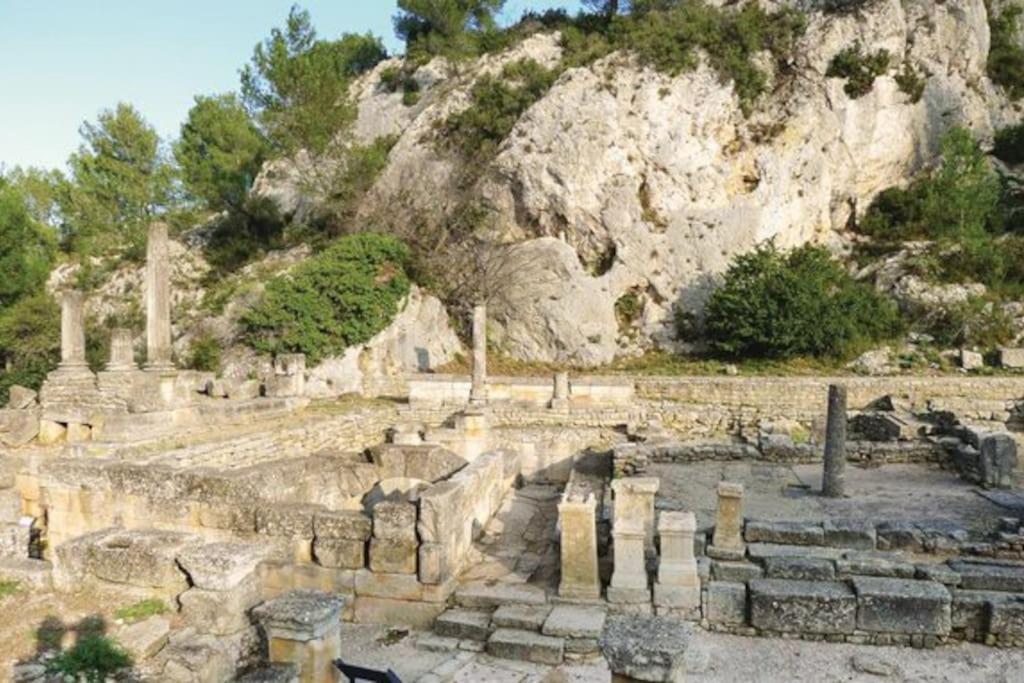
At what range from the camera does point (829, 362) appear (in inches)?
915

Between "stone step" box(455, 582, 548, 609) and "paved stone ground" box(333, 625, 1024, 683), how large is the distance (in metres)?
0.69

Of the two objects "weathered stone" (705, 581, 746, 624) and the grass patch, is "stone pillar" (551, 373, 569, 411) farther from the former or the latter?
the grass patch

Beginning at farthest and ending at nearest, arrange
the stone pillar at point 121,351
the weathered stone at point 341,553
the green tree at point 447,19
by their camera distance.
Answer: the green tree at point 447,19
the stone pillar at point 121,351
the weathered stone at point 341,553

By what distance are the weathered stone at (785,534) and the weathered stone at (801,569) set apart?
2.00 feet

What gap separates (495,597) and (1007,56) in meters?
44.3

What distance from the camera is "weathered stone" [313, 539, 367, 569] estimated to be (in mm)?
6809

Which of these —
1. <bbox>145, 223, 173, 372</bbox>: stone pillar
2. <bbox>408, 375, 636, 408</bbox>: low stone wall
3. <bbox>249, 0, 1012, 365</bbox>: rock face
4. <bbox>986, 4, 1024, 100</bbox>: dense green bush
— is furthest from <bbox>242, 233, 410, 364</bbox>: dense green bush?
<bbox>986, 4, 1024, 100</bbox>: dense green bush

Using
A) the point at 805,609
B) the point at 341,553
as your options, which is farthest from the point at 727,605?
the point at 341,553

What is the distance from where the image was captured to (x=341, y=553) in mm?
6820

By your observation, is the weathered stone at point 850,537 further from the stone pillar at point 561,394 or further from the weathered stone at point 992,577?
the stone pillar at point 561,394

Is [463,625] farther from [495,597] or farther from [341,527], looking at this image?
[341,527]

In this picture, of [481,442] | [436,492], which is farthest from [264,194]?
[436,492]

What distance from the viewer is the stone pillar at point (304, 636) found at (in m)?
4.16

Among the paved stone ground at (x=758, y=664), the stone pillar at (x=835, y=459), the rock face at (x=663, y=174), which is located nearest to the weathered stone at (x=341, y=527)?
the paved stone ground at (x=758, y=664)
